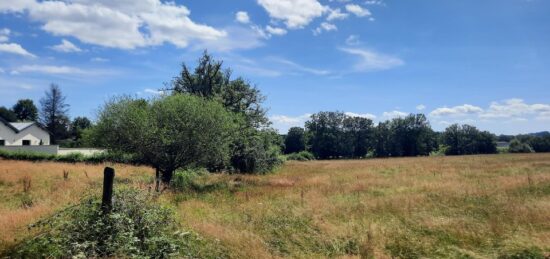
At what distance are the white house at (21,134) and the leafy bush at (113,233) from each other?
5810 centimetres

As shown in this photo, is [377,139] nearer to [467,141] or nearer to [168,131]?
[467,141]

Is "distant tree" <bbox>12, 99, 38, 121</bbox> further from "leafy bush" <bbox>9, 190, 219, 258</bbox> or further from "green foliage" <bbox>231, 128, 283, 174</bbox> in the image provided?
"leafy bush" <bbox>9, 190, 219, 258</bbox>

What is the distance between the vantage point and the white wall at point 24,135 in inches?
2224

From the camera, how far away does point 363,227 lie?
35.2ft

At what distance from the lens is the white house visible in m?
A: 56.4

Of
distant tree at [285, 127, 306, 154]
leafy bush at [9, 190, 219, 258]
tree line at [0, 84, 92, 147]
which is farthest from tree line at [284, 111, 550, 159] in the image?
leafy bush at [9, 190, 219, 258]

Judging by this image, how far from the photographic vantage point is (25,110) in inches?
4067

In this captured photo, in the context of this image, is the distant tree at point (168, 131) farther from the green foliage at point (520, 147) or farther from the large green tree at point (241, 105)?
the green foliage at point (520, 147)

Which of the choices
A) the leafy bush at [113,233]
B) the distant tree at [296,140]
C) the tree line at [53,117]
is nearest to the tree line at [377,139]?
the distant tree at [296,140]

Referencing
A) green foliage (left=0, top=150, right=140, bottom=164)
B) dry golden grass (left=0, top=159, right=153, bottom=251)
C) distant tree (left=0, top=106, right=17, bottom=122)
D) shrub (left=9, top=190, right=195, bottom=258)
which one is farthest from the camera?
distant tree (left=0, top=106, right=17, bottom=122)

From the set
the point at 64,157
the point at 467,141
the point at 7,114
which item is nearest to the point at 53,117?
the point at 7,114

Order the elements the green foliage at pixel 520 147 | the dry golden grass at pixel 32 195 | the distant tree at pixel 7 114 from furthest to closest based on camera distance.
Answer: the green foliage at pixel 520 147 → the distant tree at pixel 7 114 → the dry golden grass at pixel 32 195

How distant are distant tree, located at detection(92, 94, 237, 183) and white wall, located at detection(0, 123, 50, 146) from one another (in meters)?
43.9

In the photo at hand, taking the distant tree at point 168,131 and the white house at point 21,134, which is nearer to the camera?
the distant tree at point 168,131
